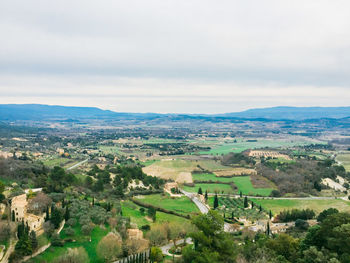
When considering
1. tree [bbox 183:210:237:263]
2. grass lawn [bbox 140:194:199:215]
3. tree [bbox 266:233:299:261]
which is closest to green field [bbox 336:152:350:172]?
grass lawn [bbox 140:194:199:215]

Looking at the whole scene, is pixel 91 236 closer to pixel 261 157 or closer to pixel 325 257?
pixel 325 257

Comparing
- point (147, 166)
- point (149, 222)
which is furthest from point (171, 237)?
point (147, 166)

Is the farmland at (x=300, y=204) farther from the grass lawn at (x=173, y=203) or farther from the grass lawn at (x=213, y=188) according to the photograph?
the grass lawn at (x=173, y=203)

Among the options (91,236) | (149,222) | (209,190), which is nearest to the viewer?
(91,236)

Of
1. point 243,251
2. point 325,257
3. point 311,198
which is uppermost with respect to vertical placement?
point 325,257

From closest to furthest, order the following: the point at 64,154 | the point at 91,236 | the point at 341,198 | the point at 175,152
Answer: the point at 91,236
the point at 341,198
the point at 64,154
the point at 175,152

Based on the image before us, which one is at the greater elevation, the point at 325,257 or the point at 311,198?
the point at 325,257

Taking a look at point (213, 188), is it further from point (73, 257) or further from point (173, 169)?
point (73, 257)

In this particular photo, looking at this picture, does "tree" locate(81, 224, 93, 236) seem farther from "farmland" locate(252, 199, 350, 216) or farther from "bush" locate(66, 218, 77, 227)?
"farmland" locate(252, 199, 350, 216)
